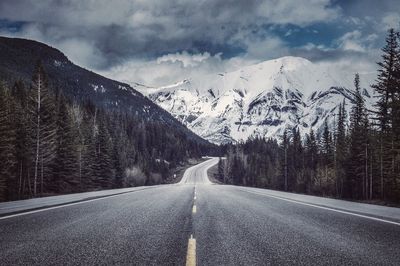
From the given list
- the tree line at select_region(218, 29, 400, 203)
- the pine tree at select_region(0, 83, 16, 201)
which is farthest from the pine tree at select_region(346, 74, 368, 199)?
the pine tree at select_region(0, 83, 16, 201)

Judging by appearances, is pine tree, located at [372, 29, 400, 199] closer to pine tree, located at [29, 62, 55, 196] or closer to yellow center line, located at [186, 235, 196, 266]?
yellow center line, located at [186, 235, 196, 266]

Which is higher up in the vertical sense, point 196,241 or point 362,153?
point 362,153

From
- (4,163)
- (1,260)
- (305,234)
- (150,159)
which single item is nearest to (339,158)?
(4,163)

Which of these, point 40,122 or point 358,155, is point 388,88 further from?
point 40,122

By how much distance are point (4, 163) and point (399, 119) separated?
33824 mm

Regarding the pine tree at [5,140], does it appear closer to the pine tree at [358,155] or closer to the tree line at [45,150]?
the tree line at [45,150]

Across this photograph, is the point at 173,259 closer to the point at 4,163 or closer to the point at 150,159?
the point at 4,163

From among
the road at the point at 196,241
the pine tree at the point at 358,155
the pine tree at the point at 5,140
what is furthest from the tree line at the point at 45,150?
the pine tree at the point at 358,155

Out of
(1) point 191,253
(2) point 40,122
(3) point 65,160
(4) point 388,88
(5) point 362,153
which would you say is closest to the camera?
(1) point 191,253

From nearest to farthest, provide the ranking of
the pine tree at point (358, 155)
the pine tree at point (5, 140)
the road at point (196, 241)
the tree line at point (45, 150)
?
the road at point (196, 241) → the pine tree at point (5, 140) → the tree line at point (45, 150) → the pine tree at point (358, 155)

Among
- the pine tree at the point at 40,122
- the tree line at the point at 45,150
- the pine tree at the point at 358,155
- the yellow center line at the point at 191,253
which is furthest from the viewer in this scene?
the pine tree at the point at 358,155

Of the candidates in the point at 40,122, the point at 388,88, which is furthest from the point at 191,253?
the point at 40,122

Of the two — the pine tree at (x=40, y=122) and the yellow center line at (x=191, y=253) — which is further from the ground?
the pine tree at (x=40, y=122)

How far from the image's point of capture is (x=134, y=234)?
663 centimetres
